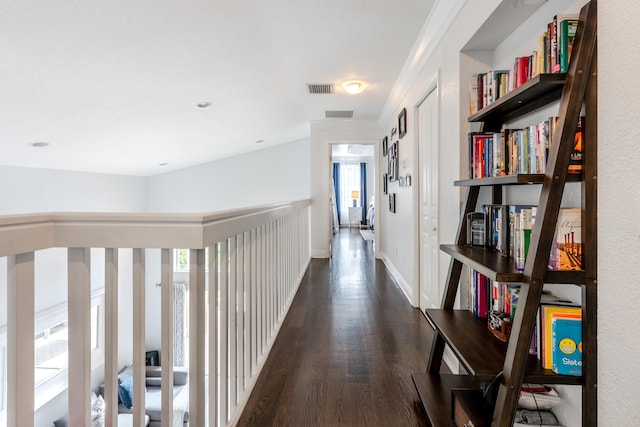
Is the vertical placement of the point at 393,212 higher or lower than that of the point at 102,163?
lower

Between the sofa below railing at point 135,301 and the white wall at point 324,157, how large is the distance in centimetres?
401

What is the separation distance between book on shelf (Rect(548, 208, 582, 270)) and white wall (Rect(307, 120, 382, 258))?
15.3 ft

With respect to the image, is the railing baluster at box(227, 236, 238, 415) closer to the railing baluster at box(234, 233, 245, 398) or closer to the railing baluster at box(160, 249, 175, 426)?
the railing baluster at box(234, 233, 245, 398)

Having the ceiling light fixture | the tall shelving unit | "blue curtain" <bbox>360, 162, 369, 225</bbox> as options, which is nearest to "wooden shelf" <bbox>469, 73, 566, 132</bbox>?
the tall shelving unit

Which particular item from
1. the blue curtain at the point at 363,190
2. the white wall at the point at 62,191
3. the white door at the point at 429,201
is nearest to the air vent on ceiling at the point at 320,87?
the white door at the point at 429,201

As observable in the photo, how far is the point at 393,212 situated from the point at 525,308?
364 centimetres

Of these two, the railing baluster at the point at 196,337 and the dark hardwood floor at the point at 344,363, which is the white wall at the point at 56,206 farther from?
the railing baluster at the point at 196,337

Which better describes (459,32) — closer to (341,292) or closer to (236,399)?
(236,399)

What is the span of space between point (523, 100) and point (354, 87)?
2728 mm

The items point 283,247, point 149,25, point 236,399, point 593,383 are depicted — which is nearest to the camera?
point 593,383


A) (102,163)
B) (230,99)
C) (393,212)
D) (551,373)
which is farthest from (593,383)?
(102,163)

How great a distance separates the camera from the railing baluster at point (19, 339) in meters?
0.79

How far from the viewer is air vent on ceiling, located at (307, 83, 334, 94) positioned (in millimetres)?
3906

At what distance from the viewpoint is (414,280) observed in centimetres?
328
